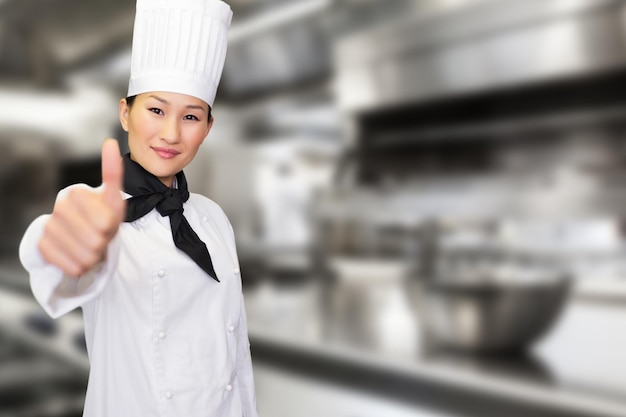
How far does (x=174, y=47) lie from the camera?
18.8 inches

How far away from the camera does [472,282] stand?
0.96m

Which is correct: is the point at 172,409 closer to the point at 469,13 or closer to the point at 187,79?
the point at 187,79

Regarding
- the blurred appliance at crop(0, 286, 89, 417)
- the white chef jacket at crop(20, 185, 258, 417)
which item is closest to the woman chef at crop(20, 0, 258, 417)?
the white chef jacket at crop(20, 185, 258, 417)

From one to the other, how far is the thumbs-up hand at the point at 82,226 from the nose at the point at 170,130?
0.11 m

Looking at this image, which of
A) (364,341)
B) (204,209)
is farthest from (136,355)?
(364,341)

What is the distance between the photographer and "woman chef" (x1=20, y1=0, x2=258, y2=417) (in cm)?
45

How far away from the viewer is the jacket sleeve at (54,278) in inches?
14.9

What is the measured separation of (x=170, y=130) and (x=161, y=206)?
0.22 ft

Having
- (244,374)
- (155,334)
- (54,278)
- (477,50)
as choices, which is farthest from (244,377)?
(477,50)

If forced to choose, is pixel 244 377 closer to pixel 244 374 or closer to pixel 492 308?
pixel 244 374

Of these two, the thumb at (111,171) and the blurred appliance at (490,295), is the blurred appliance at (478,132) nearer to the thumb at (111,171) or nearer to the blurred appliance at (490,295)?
the blurred appliance at (490,295)

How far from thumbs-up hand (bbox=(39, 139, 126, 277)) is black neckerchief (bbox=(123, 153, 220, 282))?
0.36 feet

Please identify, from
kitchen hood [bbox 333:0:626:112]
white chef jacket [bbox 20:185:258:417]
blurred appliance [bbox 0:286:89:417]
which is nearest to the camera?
white chef jacket [bbox 20:185:258:417]

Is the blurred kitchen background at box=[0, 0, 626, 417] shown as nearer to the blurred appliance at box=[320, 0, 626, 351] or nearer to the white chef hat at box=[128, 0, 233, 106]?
the blurred appliance at box=[320, 0, 626, 351]
